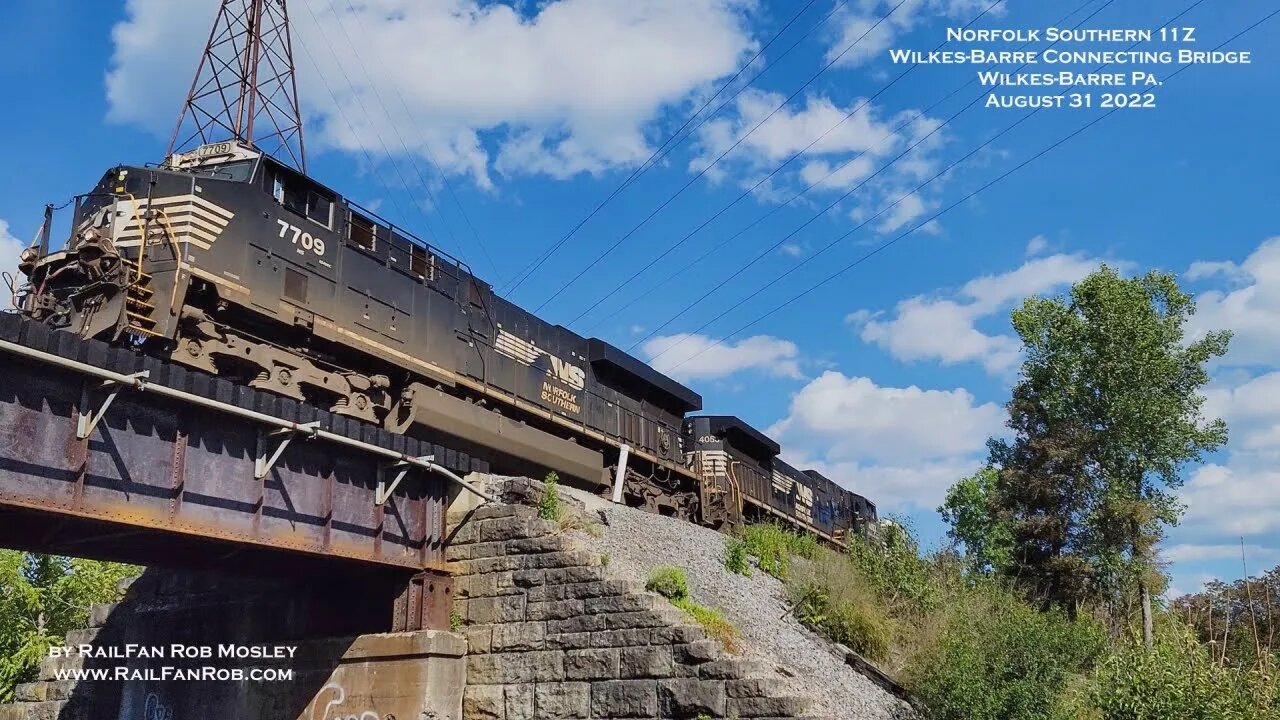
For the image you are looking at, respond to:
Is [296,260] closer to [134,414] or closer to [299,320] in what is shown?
[299,320]

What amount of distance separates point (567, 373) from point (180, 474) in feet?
37.6

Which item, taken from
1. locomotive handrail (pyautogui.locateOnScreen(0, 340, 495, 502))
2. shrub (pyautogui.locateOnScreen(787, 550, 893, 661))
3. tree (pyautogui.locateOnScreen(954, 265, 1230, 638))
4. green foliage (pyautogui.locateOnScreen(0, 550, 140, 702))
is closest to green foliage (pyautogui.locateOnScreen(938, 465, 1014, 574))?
tree (pyautogui.locateOnScreen(954, 265, 1230, 638))

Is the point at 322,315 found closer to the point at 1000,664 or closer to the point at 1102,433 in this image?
the point at 1000,664

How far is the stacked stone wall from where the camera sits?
424 inches

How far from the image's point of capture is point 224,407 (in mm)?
10492

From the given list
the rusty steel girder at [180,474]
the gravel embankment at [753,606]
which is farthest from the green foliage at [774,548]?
the rusty steel girder at [180,474]

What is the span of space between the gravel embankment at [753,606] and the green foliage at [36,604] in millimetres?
20246

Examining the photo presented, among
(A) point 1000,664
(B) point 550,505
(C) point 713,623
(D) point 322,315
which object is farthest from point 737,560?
(D) point 322,315

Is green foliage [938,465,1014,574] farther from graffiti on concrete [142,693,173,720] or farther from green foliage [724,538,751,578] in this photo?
graffiti on concrete [142,693,173,720]

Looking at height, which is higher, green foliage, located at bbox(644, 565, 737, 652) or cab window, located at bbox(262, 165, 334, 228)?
cab window, located at bbox(262, 165, 334, 228)

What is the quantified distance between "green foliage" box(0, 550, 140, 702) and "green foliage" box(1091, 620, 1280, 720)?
2709 centimetres

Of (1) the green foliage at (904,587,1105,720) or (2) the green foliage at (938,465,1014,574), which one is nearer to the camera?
(1) the green foliage at (904,587,1105,720)

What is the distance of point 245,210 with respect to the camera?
13.5 meters

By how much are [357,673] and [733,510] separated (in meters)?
14.8
